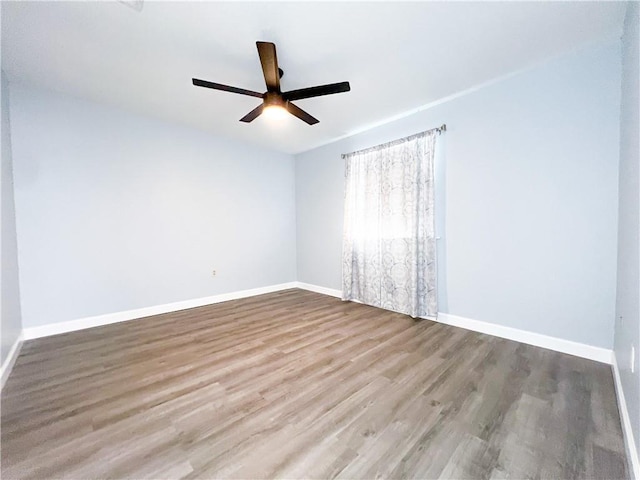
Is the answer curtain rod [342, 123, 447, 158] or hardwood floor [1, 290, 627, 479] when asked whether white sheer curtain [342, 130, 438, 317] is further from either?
hardwood floor [1, 290, 627, 479]

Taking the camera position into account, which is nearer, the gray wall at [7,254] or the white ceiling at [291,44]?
the white ceiling at [291,44]

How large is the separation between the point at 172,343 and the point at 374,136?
3546 mm

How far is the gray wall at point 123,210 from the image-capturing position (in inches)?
104

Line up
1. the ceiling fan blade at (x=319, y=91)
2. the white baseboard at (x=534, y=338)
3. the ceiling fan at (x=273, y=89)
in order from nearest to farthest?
the ceiling fan at (x=273, y=89) < the ceiling fan blade at (x=319, y=91) < the white baseboard at (x=534, y=338)

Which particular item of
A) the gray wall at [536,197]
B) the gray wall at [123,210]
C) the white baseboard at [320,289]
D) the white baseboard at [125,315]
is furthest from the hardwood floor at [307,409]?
the white baseboard at [320,289]

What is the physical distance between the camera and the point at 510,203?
2.46 meters

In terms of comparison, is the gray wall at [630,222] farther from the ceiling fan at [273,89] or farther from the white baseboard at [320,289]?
the white baseboard at [320,289]

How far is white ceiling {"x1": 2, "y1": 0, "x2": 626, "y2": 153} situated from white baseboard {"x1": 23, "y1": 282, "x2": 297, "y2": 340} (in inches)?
98.2

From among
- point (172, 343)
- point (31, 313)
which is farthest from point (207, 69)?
point (31, 313)

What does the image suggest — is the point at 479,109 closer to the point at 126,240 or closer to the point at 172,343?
the point at 172,343

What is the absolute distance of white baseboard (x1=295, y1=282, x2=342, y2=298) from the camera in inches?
167

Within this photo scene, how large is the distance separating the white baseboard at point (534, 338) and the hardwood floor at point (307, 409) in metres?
0.11

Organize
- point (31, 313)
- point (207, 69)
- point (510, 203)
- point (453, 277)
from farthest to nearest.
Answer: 1. point (453, 277)
2. point (31, 313)
3. point (510, 203)
4. point (207, 69)

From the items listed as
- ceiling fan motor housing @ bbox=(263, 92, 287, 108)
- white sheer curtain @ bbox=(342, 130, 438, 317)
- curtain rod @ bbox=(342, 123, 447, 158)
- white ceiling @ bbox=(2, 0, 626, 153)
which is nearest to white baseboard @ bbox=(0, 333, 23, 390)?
white ceiling @ bbox=(2, 0, 626, 153)
